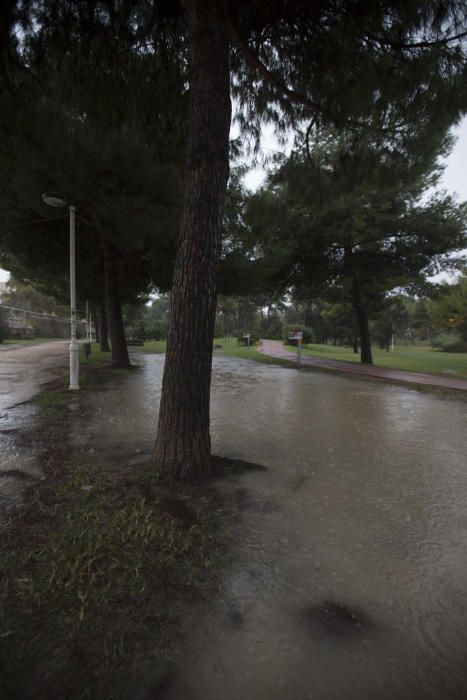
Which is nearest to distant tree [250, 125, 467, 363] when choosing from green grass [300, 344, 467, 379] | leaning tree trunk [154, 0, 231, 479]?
green grass [300, 344, 467, 379]

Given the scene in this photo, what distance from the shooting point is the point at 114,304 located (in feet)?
45.4

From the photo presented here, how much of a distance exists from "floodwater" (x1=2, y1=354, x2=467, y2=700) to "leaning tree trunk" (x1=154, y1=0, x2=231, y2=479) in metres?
0.70

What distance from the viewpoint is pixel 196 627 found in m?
1.93

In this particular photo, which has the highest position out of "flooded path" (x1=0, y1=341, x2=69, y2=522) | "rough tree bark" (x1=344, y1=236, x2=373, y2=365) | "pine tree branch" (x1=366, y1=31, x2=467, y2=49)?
"pine tree branch" (x1=366, y1=31, x2=467, y2=49)

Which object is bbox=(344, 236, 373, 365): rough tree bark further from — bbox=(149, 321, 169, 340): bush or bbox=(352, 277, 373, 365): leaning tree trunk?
bbox=(149, 321, 169, 340): bush

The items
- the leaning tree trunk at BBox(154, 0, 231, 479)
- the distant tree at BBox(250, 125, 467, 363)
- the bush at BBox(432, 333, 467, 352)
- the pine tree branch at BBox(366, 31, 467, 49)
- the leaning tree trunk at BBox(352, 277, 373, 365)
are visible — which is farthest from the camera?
the bush at BBox(432, 333, 467, 352)

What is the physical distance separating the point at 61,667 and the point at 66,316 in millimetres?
66677

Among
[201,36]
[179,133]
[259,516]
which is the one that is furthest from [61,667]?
[179,133]

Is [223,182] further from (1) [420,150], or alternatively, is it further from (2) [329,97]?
(1) [420,150]

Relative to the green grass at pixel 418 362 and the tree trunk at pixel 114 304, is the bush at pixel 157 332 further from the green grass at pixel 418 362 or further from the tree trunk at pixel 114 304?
the tree trunk at pixel 114 304

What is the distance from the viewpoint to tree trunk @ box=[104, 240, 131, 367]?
1342 cm

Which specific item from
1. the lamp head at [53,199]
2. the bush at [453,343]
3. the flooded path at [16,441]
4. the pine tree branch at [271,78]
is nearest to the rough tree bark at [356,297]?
the pine tree branch at [271,78]

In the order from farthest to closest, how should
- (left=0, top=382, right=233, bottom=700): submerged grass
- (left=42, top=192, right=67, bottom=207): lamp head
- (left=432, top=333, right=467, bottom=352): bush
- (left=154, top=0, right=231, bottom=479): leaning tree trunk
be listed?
(left=432, top=333, right=467, bottom=352): bush, (left=42, top=192, right=67, bottom=207): lamp head, (left=154, top=0, right=231, bottom=479): leaning tree trunk, (left=0, top=382, right=233, bottom=700): submerged grass

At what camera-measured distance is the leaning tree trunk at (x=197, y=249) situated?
12.0ft
